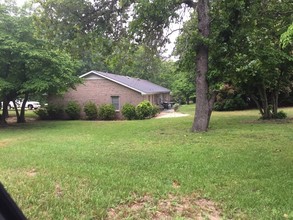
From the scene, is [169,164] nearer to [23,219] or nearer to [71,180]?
[71,180]

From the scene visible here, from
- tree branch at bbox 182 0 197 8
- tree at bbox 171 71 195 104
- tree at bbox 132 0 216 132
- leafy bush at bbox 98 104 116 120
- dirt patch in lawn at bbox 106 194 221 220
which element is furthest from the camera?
tree at bbox 171 71 195 104

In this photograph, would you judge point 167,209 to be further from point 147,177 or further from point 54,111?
point 54,111

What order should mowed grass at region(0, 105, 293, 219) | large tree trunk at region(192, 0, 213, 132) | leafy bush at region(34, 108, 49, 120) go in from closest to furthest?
mowed grass at region(0, 105, 293, 219)
large tree trunk at region(192, 0, 213, 132)
leafy bush at region(34, 108, 49, 120)

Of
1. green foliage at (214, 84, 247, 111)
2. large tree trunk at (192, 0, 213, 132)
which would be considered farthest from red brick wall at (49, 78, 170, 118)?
large tree trunk at (192, 0, 213, 132)

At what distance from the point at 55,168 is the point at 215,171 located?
10.9 feet

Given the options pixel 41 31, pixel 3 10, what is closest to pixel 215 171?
pixel 41 31

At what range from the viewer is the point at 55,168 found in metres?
7.04

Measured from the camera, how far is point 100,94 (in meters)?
29.3

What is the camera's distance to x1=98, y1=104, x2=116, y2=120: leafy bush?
27.5 metres

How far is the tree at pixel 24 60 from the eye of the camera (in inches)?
723

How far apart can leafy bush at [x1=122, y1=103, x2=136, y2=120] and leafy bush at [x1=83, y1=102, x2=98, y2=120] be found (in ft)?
8.78

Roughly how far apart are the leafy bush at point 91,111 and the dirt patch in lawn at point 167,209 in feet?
76.1

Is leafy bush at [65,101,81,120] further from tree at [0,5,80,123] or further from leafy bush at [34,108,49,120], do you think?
tree at [0,5,80,123]

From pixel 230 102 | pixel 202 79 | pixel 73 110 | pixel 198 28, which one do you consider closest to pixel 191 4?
pixel 198 28
